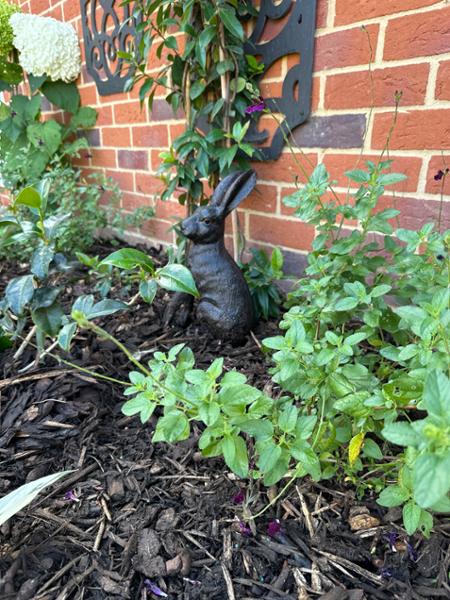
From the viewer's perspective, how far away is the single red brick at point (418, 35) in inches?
44.0

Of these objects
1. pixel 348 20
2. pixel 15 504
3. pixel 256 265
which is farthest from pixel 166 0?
pixel 15 504

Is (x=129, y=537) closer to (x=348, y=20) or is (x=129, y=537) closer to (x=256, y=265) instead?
(x=256, y=265)

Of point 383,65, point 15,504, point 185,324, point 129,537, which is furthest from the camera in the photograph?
point 185,324

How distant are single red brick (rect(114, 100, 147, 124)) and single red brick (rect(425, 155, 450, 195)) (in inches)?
55.6

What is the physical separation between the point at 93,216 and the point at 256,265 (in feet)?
3.43

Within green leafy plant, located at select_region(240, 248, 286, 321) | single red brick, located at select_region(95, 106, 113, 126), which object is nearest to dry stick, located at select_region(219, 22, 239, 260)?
green leafy plant, located at select_region(240, 248, 286, 321)

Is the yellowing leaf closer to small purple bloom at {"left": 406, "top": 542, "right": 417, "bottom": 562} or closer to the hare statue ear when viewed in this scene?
small purple bloom at {"left": 406, "top": 542, "right": 417, "bottom": 562}

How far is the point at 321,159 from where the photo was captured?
1468mm

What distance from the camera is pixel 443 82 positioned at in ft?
3.77

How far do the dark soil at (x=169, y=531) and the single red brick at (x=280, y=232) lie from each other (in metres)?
0.86

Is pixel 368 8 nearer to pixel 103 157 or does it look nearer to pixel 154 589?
pixel 154 589

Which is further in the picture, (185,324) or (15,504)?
(185,324)

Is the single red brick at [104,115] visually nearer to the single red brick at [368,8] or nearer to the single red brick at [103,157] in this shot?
the single red brick at [103,157]

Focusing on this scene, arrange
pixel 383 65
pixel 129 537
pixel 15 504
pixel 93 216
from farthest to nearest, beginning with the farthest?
pixel 93 216
pixel 383 65
pixel 129 537
pixel 15 504
